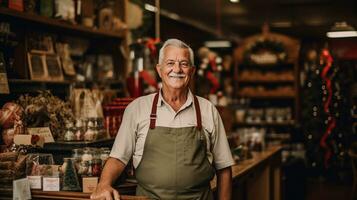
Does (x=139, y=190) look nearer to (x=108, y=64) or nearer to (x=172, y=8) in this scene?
(x=108, y=64)

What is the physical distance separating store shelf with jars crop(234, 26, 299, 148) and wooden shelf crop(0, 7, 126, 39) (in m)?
5.14

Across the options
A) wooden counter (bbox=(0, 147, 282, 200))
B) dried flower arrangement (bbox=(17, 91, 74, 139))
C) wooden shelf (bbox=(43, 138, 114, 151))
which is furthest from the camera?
wooden counter (bbox=(0, 147, 282, 200))

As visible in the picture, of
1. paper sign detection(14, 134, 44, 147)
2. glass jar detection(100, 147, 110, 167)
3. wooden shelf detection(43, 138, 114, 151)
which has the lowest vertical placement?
glass jar detection(100, 147, 110, 167)

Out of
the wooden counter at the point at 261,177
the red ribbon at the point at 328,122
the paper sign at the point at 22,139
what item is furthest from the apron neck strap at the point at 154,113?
the red ribbon at the point at 328,122

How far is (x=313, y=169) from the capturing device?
389 inches

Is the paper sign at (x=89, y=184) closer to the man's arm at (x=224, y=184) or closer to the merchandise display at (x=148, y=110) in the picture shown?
the merchandise display at (x=148, y=110)

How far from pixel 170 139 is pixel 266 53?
780cm

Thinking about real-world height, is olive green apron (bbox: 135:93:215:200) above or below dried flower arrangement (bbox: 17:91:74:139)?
below

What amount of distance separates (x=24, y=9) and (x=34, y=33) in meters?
0.38

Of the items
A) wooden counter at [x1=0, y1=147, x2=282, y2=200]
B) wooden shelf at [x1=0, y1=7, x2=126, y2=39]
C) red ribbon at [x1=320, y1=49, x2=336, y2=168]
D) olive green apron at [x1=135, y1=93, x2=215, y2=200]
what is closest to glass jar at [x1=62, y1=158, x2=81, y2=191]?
olive green apron at [x1=135, y1=93, x2=215, y2=200]

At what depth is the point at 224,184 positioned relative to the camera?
3.16 meters

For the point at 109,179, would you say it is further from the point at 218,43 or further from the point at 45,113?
the point at 218,43

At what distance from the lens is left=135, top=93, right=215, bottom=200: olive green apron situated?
9.50 feet

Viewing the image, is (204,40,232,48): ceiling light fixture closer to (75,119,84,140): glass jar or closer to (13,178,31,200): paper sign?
(75,119,84,140): glass jar
